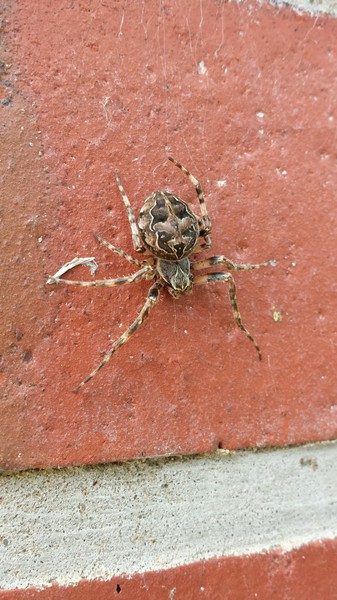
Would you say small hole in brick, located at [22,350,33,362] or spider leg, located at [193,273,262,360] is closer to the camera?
small hole in brick, located at [22,350,33,362]

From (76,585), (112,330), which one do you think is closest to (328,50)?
(112,330)

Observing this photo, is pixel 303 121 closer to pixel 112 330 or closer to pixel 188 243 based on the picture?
pixel 188 243

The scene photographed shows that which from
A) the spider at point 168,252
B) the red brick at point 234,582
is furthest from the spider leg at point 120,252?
the red brick at point 234,582

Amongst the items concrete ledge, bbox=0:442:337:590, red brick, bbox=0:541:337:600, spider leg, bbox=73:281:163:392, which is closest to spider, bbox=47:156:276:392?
spider leg, bbox=73:281:163:392

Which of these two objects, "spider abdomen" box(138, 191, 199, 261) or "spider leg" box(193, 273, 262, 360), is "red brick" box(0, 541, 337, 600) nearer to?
"spider leg" box(193, 273, 262, 360)

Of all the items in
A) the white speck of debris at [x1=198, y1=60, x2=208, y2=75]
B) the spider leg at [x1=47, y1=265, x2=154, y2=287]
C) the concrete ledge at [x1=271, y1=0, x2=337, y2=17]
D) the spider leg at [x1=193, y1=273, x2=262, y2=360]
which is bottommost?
the spider leg at [x1=193, y1=273, x2=262, y2=360]
